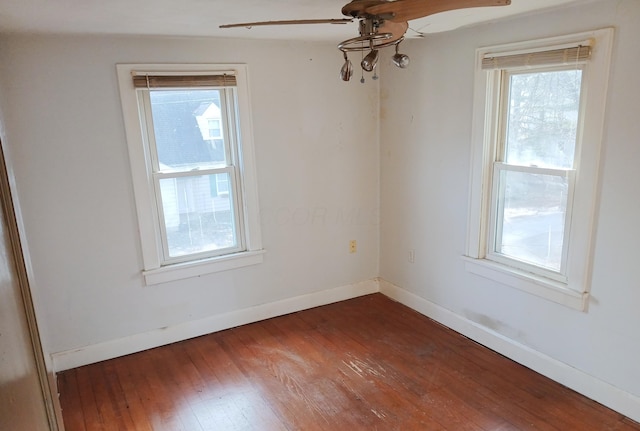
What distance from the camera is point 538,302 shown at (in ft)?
8.98

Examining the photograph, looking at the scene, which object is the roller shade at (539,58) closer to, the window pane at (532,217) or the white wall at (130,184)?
the window pane at (532,217)

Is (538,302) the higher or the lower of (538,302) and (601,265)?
the lower

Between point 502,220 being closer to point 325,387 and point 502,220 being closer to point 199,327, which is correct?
point 325,387

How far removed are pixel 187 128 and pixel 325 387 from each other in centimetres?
198

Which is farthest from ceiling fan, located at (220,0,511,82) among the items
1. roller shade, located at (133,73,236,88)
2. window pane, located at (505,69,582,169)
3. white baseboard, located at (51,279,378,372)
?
white baseboard, located at (51,279,378,372)

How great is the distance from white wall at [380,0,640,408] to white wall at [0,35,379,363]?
12.7 inches

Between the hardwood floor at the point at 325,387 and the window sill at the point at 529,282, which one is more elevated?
the window sill at the point at 529,282

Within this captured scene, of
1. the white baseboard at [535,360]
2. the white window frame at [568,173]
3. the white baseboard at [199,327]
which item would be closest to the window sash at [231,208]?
the white baseboard at [199,327]

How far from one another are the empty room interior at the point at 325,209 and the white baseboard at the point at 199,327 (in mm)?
17

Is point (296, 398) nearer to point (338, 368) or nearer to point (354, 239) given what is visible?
point (338, 368)

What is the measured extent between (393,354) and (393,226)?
1.16m

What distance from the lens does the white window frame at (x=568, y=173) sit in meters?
2.28

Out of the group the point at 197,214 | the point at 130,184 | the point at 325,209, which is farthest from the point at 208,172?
the point at 325,209

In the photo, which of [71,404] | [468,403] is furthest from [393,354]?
[71,404]
